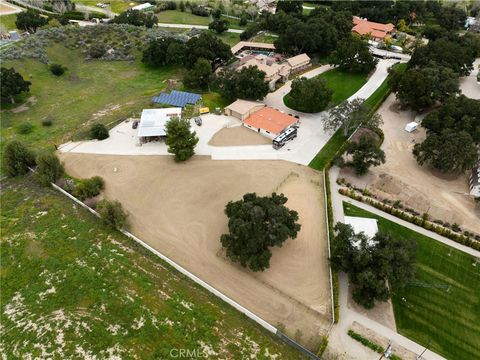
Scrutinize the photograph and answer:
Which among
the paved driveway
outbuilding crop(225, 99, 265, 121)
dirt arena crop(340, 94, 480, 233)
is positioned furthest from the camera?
outbuilding crop(225, 99, 265, 121)

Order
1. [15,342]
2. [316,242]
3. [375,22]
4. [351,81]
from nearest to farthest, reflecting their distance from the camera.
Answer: [15,342]
[316,242]
[351,81]
[375,22]

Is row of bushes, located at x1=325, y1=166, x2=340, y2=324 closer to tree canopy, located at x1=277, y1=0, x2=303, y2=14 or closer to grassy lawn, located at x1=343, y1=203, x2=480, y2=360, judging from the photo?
grassy lawn, located at x1=343, y1=203, x2=480, y2=360

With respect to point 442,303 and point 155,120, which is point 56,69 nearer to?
point 155,120

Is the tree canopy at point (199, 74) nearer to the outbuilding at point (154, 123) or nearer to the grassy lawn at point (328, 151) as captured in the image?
the outbuilding at point (154, 123)

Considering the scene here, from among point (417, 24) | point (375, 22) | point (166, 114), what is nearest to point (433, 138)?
point (166, 114)

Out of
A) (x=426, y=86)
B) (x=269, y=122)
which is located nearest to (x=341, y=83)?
(x=426, y=86)

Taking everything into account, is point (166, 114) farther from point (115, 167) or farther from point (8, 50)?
point (8, 50)

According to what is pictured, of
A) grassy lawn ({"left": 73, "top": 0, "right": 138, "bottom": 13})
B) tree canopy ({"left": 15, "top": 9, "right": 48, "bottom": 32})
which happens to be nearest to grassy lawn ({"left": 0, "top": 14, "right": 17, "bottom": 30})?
tree canopy ({"left": 15, "top": 9, "right": 48, "bottom": 32})
